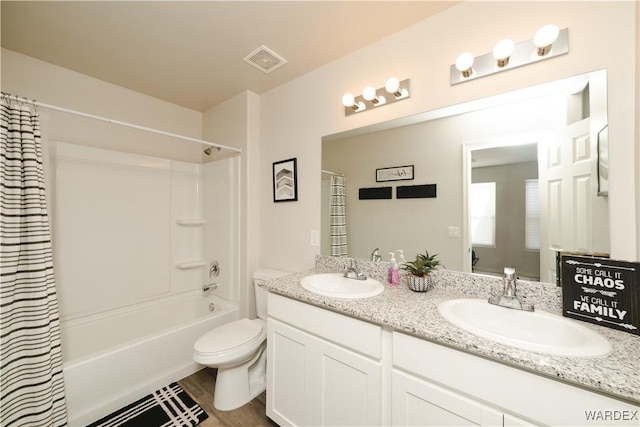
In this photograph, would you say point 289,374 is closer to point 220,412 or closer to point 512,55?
point 220,412

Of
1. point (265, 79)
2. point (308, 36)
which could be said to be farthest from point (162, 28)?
point (308, 36)

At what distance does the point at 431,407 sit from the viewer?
0.92m

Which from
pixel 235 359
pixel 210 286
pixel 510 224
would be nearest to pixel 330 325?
pixel 235 359

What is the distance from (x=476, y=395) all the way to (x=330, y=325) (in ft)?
1.96

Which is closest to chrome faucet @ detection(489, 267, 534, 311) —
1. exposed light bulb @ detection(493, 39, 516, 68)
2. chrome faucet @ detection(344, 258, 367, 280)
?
chrome faucet @ detection(344, 258, 367, 280)

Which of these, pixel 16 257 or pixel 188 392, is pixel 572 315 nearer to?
pixel 188 392

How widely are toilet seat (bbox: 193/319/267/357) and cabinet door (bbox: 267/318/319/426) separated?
274 millimetres

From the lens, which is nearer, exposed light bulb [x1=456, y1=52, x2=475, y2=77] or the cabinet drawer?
the cabinet drawer

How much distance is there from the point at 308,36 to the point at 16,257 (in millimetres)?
2022

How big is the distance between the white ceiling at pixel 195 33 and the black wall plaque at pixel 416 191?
96 cm

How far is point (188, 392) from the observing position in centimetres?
176

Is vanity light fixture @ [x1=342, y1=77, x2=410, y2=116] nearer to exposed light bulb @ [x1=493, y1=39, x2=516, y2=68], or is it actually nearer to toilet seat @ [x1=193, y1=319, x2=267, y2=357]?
exposed light bulb @ [x1=493, y1=39, x2=516, y2=68]

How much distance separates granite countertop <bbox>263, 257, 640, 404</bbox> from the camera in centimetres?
67

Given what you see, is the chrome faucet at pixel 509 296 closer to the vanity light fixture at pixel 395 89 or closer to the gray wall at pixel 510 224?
the gray wall at pixel 510 224
